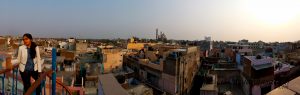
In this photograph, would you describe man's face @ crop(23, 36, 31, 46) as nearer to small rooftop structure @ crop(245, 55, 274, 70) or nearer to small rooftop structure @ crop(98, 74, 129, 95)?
small rooftop structure @ crop(98, 74, 129, 95)

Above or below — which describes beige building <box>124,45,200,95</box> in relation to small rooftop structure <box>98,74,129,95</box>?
below

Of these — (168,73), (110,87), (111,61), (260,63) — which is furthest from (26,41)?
(111,61)

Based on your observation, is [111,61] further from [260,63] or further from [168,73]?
[260,63]

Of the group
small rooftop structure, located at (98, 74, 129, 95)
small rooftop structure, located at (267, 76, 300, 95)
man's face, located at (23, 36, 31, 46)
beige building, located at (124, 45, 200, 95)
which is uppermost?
man's face, located at (23, 36, 31, 46)

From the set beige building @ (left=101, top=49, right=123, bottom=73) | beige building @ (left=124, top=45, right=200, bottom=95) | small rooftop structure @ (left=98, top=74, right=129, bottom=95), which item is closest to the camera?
small rooftop structure @ (left=98, top=74, right=129, bottom=95)

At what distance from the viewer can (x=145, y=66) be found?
30.4 meters

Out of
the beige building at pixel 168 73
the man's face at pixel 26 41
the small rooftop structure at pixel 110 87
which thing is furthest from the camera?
the beige building at pixel 168 73

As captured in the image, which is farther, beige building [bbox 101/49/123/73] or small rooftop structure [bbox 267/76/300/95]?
beige building [bbox 101/49/123/73]

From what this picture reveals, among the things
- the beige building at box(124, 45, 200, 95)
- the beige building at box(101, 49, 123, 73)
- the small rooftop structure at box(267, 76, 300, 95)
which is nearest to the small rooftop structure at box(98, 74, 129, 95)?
the small rooftop structure at box(267, 76, 300, 95)

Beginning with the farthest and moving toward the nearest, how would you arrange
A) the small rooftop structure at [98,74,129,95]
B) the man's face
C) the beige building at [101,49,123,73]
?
the beige building at [101,49,123,73]
the man's face
the small rooftop structure at [98,74,129,95]

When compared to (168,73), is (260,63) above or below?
above

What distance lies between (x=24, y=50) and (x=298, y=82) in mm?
7313

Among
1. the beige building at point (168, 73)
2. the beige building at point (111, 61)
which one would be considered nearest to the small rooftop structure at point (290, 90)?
the beige building at point (168, 73)

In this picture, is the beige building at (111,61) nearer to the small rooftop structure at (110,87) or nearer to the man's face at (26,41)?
the small rooftop structure at (110,87)
